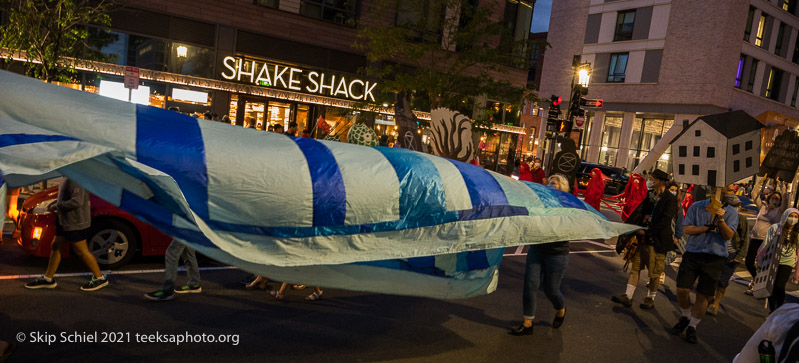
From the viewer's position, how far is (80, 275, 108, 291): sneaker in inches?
229

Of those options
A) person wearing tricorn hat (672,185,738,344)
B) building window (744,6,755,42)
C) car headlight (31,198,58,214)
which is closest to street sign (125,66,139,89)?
car headlight (31,198,58,214)

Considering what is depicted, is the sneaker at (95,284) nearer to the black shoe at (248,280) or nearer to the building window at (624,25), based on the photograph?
the black shoe at (248,280)

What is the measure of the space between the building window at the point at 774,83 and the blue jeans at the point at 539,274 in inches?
1662

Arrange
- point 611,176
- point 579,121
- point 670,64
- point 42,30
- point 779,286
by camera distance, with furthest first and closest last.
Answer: point 670,64 < point 611,176 < point 579,121 < point 42,30 < point 779,286

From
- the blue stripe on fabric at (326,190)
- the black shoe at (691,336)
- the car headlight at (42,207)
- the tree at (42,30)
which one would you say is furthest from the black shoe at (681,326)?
the tree at (42,30)

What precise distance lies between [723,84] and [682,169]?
107ft

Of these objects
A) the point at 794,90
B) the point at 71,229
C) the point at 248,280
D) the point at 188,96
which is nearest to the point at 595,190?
the point at 248,280

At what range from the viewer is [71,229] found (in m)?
5.68

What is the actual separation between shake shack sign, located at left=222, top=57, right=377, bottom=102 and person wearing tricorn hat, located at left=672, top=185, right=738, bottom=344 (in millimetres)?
19129

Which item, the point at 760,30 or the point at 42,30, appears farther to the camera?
the point at 760,30

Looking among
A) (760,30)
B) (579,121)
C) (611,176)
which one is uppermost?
(760,30)

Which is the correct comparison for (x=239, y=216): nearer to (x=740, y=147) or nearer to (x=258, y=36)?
(x=740, y=147)

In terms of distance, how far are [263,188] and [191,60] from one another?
19.4m

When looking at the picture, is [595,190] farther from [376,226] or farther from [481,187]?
[376,226]
